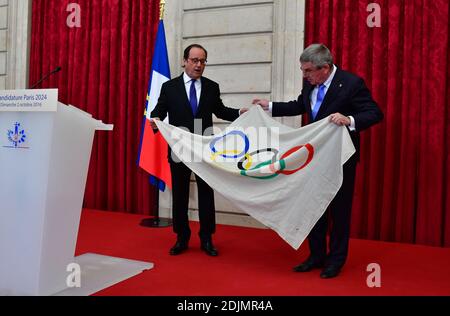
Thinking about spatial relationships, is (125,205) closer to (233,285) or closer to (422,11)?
(233,285)

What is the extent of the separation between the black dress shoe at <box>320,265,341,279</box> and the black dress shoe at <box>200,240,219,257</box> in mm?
745

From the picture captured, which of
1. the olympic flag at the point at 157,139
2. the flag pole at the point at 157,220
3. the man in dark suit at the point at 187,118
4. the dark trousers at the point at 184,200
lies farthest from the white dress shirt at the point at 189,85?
the flag pole at the point at 157,220

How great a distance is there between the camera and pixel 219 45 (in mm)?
4129

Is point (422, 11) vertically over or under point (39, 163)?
over

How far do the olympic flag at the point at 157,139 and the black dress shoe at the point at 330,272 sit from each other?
195 centimetres

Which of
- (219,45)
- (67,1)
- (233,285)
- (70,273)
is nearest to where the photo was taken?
(70,273)

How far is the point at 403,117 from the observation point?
344 cm

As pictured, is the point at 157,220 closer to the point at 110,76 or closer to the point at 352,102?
the point at 110,76

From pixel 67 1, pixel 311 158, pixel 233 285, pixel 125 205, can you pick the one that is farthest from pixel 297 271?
pixel 67 1

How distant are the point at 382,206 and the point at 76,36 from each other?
3.66 metres

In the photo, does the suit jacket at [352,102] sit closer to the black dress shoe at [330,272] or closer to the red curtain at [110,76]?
the black dress shoe at [330,272]

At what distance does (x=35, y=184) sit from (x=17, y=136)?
0.23 m

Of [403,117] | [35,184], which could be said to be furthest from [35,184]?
[403,117]

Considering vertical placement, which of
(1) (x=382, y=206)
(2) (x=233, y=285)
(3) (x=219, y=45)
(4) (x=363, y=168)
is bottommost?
(2) (x=233, y=285)
